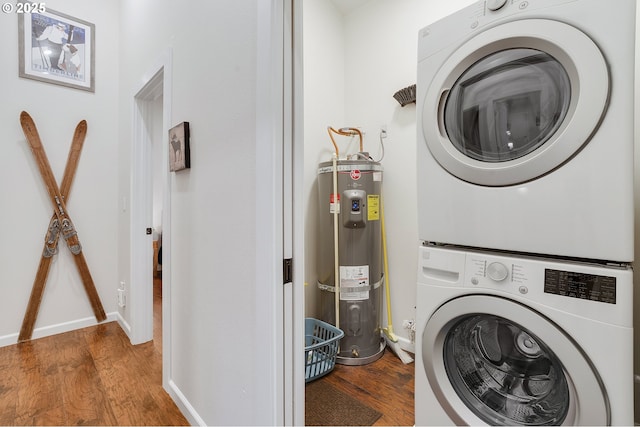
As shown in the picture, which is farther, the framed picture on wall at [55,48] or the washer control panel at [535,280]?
the framed picture on wall at [55,48]

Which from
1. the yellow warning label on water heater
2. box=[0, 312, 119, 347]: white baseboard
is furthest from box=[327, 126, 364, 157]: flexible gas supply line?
box=[0, 312, 119, 347]: white baseboard

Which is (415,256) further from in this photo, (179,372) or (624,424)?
(179,372)

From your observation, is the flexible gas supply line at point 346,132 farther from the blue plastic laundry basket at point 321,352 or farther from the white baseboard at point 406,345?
the white baseboard at point 406,345

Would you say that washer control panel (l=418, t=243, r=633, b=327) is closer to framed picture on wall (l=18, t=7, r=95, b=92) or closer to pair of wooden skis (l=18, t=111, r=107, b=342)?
pair of wooden skis (l=18, t=111, r=107, b=342)

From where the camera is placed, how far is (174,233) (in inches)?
64.3

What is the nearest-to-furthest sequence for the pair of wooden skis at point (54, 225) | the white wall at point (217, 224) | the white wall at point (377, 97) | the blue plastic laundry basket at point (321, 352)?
the white wall at point (217, 224), the blue plastic laundry basket at point (321, 352), the white wall at point (377, 97), the pair of wooden skis at point (54, 225)

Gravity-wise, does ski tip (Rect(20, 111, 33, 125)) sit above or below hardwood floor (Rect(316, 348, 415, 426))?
above

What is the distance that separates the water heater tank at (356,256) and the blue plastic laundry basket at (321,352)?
0.09 meters

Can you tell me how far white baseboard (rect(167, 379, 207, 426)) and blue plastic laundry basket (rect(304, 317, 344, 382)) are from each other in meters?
0.62

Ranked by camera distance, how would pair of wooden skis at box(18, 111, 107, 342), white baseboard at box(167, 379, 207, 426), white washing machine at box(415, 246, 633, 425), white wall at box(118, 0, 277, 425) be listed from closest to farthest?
white washing machine at box(415, 246, 633, 425), white wall at box(118, 0, 277, 425), white baseboard at box(167, 379, 207, 426), pair of wooden skis at box(18, 111, 107, 342)

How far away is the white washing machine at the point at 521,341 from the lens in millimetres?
777

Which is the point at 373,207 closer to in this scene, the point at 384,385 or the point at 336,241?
the point at 336,241

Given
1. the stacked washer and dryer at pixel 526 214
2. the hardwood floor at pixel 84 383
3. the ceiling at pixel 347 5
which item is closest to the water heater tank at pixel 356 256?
the stacked washer and dryer at pixel 526 214

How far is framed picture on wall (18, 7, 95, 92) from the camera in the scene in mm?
2328
